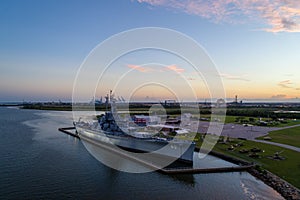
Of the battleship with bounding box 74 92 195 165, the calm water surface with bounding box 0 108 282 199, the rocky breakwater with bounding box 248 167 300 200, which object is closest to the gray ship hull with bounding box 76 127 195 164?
the battleship with bounding box 74 92 195 165

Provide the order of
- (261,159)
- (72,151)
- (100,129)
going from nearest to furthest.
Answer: (261,159) < (72,151) < (100,129)

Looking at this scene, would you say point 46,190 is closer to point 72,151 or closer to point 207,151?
point 72,151

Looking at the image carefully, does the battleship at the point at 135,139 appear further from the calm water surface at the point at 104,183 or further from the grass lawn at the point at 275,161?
the grass lawn at the point at 275,161

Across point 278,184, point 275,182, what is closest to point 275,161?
point 275,182

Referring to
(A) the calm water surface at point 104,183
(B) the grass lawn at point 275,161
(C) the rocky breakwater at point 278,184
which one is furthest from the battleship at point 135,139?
(C) the rocky breakwater at point 278,184

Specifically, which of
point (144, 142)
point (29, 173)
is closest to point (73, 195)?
point (29, 173)

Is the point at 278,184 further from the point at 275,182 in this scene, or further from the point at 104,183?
the point at 104,183
